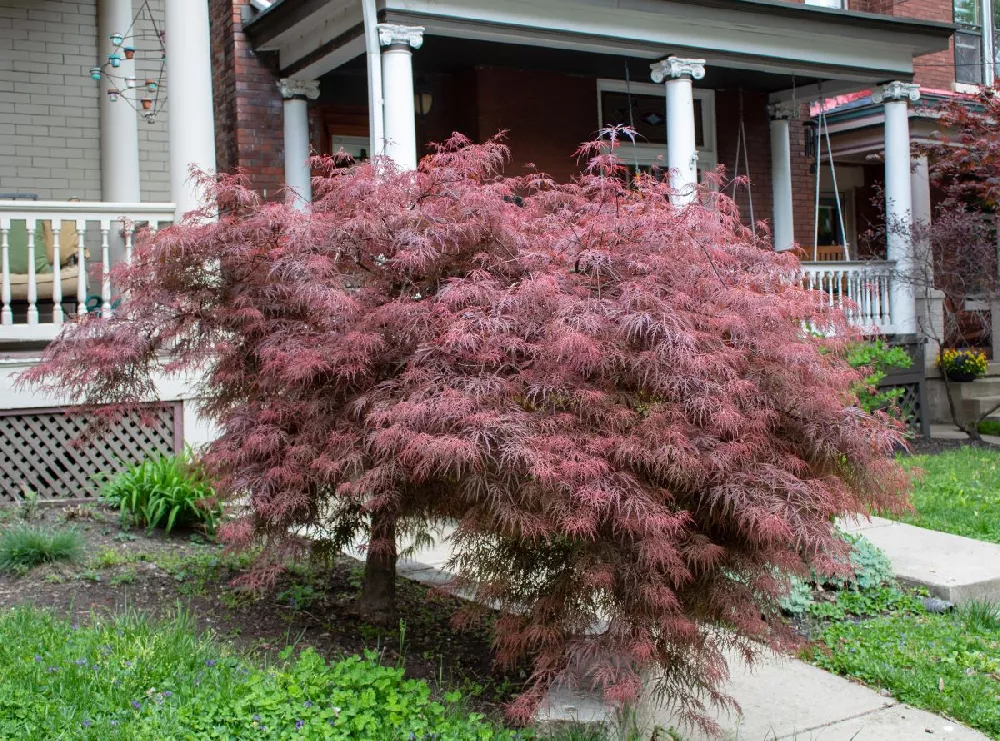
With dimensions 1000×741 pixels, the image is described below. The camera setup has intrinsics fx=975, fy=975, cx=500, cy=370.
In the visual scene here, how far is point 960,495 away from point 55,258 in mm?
7162

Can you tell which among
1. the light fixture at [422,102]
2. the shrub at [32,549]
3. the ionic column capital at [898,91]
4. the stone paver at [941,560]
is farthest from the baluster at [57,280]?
the ionic column capital at [898,91]

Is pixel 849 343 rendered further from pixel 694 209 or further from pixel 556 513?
pixel 556 513

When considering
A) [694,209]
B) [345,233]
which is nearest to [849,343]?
[694,209]

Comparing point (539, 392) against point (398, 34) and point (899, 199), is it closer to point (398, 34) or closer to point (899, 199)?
point (398, 34)

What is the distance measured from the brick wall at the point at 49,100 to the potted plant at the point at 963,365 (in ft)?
34.6

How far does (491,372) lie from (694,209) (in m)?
1.15

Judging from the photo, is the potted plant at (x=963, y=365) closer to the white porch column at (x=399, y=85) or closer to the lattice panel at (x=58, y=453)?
the white porch column at (x=399, y=85)

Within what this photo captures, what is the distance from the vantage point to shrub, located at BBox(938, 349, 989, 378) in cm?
1270

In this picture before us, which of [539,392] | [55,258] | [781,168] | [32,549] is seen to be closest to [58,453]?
[55,258]

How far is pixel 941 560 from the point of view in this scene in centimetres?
600

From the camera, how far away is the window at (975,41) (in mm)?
15875

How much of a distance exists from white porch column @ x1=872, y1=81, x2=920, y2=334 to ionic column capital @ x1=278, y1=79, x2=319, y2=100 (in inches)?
260

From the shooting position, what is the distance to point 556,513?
10.5ft

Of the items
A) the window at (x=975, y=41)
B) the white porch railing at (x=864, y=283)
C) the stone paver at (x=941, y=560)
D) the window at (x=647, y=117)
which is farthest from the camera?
the window at (x=975, y=41)
